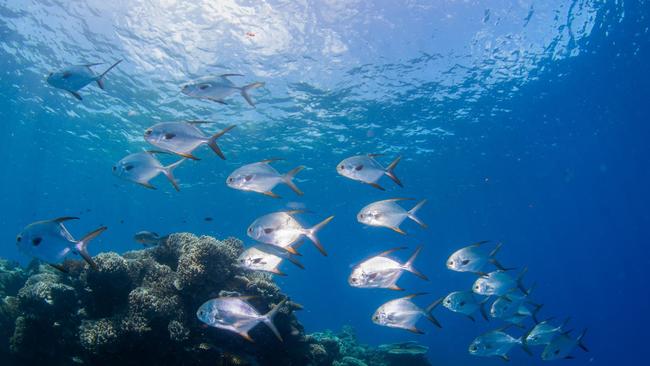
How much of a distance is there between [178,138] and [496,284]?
792 centimetres

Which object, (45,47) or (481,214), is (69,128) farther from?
(481,214)

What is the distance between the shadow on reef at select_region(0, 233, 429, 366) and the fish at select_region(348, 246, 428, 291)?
206cm

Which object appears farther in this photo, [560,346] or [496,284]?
[496,284]

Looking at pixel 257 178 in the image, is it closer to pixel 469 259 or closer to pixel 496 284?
pixel 469 259

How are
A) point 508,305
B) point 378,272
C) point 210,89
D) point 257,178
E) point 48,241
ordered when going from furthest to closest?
point 508,305
point 210,89
point 378,272
point 257,178
point 48,241

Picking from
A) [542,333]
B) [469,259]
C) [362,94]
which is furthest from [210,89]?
[362,94]

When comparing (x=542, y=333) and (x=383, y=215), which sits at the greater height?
(x=383, y=215)

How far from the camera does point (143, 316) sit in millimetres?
6238

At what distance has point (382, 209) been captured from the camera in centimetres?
628

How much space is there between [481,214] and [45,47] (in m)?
57.7

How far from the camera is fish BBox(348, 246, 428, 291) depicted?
229 inches

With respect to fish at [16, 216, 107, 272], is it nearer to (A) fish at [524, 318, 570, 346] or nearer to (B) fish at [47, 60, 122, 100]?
(B) fish at [47, 60, 122, 100]

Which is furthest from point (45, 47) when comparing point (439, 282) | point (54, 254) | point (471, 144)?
point (439, 282)

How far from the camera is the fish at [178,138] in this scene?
5.10m
